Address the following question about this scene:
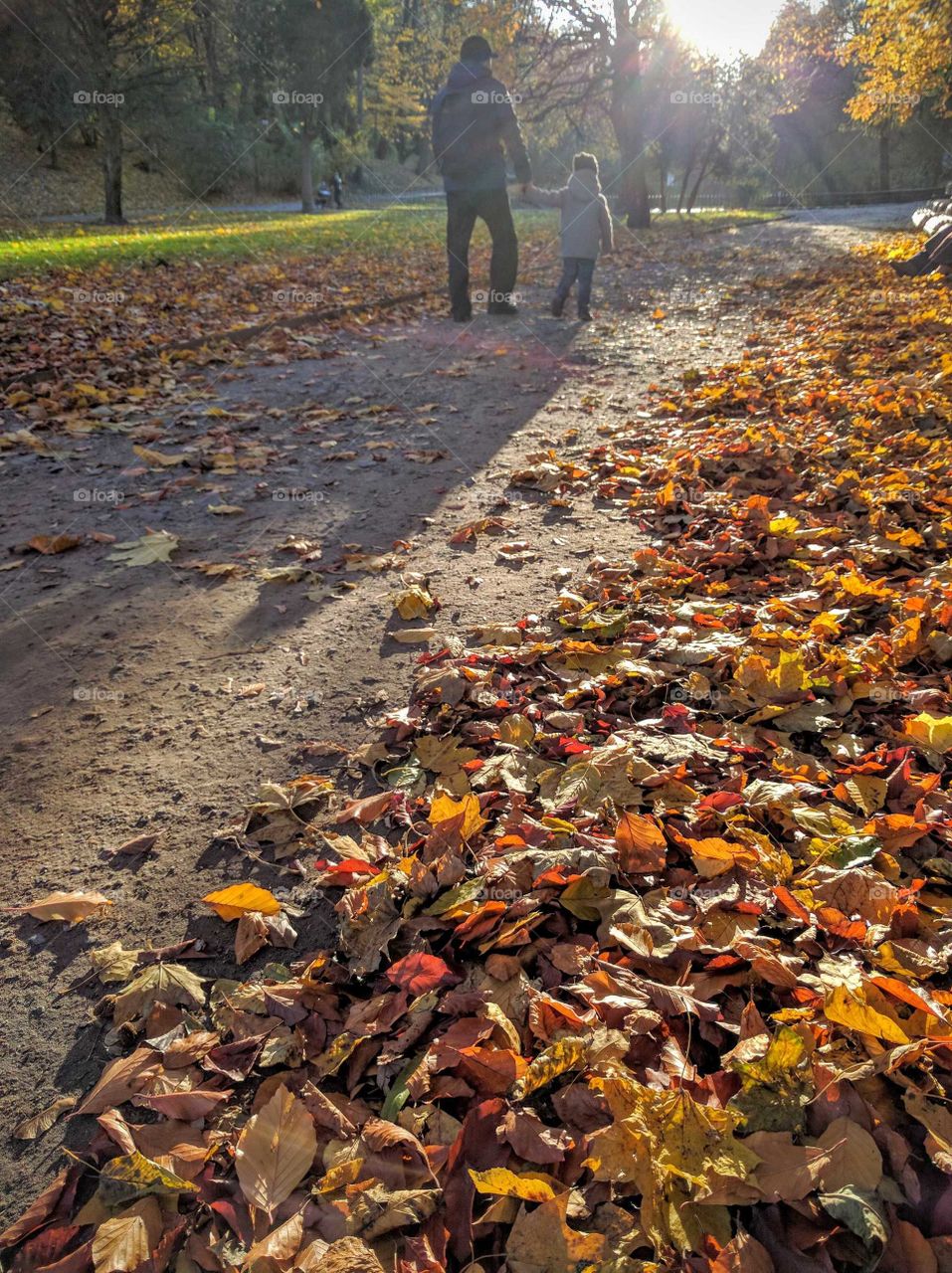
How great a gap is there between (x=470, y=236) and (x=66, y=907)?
28.2 ft

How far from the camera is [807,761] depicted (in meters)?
2.18

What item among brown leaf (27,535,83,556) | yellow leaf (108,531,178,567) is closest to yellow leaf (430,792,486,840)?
yellow leaf (108,531,178,567)

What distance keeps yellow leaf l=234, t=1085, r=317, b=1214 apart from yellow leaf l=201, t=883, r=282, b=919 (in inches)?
21.5

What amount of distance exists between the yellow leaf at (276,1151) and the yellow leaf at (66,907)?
32.4 inches

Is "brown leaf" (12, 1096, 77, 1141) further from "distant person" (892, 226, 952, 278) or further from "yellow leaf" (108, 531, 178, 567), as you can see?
"distant person" (892, 226, 952, 278)

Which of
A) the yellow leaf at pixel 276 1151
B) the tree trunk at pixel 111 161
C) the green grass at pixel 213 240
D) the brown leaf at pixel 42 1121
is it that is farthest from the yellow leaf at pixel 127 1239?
the tree trunk at pixel 111 161

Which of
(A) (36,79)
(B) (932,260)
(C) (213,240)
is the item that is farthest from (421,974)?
(A) (36,79)

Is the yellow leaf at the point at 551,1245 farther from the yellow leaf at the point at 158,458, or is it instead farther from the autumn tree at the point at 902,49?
the autumn tree at the point at 902,49

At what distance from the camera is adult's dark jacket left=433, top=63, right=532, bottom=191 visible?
7.91 meters

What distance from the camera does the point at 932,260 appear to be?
10.8 m

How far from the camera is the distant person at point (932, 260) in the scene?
10586mm

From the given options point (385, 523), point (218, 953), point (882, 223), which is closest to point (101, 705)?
point (218, 953)

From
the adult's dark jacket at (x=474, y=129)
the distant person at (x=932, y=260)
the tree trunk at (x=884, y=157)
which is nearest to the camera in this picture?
the adult's dark jacket at (x=474, y=129)

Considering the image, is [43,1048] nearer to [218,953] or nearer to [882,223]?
[218,953]
